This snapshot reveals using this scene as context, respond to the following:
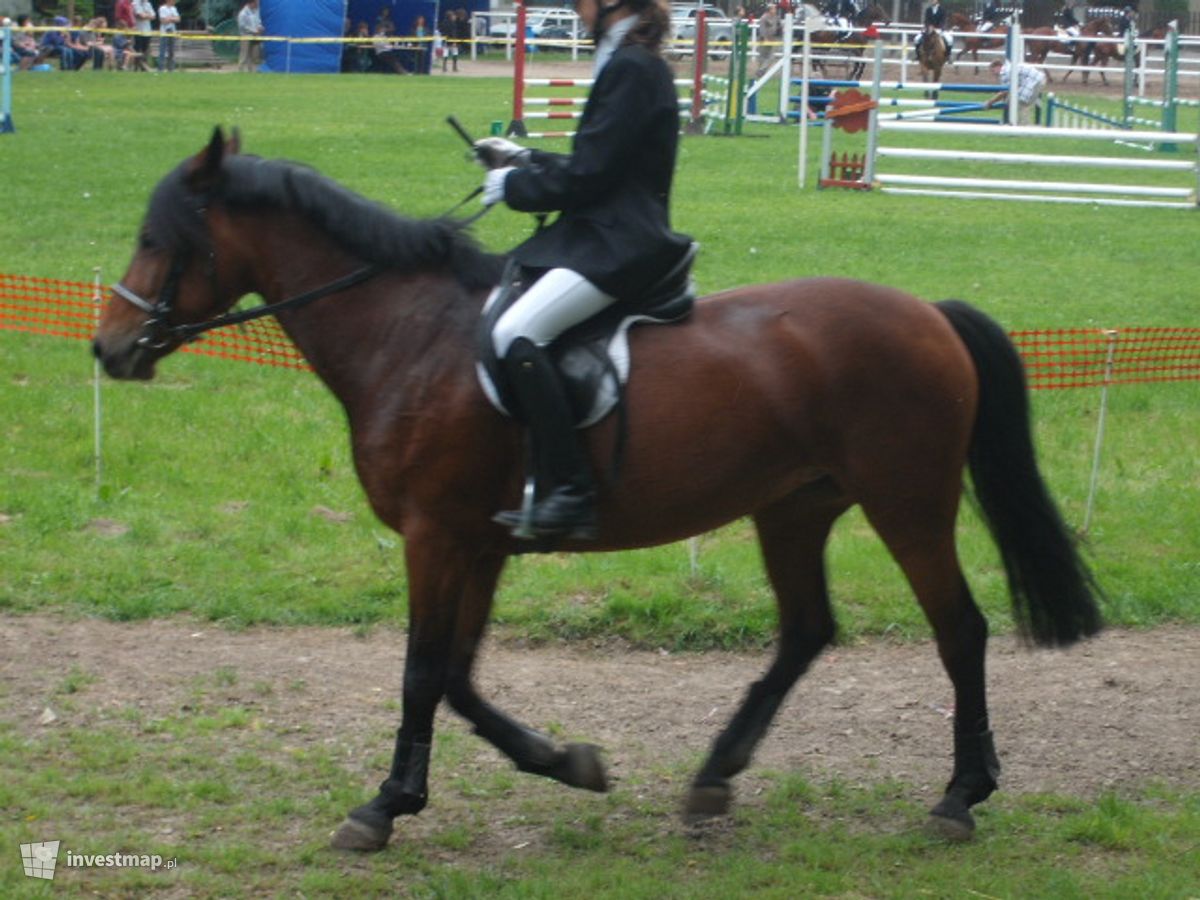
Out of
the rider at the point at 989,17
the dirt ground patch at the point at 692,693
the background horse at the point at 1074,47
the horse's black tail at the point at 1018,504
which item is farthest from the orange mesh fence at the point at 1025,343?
the rider at the point at 989,17

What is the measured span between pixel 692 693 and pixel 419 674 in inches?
68.9

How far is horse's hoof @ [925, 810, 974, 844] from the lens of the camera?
17.6 ft

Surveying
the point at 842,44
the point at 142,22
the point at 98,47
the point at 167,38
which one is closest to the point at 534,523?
the point at 842,44

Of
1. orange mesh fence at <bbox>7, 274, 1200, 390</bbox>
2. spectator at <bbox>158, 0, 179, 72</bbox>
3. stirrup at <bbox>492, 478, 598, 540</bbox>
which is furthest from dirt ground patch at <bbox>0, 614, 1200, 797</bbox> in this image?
spectator at <bbox>158, 0, 179, 72</bbox>

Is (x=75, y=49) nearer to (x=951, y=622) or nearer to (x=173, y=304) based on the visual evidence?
(x=173, y=304)

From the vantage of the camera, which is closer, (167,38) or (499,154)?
(499,154)

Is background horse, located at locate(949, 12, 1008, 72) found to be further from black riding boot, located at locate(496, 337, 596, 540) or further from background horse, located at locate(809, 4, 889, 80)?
black riding boot, located at locate(496, 337, 596, 540)

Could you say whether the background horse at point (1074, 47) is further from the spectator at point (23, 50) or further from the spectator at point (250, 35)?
the spectator at point (23, 50)

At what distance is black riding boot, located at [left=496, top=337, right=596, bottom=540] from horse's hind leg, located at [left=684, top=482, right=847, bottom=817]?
913 mm

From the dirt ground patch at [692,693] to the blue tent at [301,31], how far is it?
127 feet

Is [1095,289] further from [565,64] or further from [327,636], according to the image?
[565,64]

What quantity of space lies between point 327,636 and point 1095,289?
995 centimetres

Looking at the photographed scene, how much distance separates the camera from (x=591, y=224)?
5270mm

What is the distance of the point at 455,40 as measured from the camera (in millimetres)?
46344
